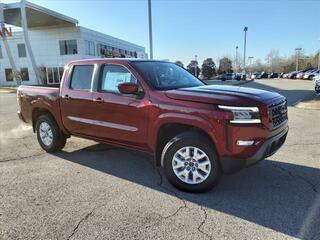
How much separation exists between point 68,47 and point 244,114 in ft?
133

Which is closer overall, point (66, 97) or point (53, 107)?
point (66, 97)

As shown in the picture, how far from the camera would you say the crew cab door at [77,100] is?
575 centimetres

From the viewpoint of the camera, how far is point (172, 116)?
4.52 m

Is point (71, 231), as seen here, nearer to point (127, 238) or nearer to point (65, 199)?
point (127, 238)

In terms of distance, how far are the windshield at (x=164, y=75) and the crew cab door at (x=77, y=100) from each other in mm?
1085

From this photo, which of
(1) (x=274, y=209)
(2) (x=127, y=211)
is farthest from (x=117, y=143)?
(1) (x=274, y=209)

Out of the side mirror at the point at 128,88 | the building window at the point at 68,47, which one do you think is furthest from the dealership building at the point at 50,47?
the side mirror at the point at 128,88

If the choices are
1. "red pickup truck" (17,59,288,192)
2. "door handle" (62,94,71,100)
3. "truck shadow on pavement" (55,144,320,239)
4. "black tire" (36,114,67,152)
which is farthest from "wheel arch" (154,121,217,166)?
"black tire" (36,114,67,152)

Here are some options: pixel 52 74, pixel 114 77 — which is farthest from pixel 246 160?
pixel 52 74

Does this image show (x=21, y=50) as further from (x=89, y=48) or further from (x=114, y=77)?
(x=114, y=77)

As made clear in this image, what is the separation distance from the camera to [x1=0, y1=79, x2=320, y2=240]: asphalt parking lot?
11.5 ft

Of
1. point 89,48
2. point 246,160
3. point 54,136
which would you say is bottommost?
point 54,136

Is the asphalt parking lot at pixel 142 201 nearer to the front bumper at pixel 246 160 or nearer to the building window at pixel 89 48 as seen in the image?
the front bumper at pixel 246 160

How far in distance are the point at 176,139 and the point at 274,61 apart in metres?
123
